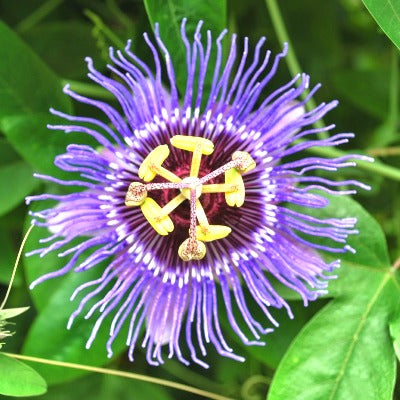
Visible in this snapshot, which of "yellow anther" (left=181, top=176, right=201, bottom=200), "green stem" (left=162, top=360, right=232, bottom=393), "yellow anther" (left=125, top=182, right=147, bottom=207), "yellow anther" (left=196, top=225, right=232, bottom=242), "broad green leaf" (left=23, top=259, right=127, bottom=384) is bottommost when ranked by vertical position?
"green stem" (left=162, top=360, right=232, bottom=393)

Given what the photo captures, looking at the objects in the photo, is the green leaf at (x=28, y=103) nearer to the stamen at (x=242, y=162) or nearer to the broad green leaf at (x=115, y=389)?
the stamen at (x=242, y=162)

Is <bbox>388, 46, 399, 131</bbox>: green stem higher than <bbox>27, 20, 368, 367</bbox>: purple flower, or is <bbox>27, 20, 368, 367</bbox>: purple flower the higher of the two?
<bbox>388, 46, 399, 131</bbox>: green stem

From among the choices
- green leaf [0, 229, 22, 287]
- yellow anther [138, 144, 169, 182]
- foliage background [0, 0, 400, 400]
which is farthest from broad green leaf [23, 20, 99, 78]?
yellow anther [138, 144, 169, 182]

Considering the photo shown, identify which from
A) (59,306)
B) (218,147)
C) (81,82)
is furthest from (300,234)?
(81,82)

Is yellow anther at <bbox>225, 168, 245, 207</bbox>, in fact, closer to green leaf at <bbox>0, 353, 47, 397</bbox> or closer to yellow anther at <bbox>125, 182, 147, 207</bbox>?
yellow anther at <bbox>125, 182, 147, 207</bbox>

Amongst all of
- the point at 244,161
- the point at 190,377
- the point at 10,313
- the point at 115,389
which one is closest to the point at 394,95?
the point at 244,161

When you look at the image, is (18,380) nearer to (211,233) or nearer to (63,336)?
(63,336)
